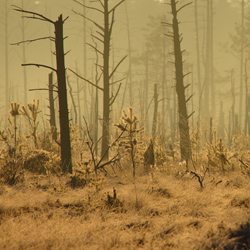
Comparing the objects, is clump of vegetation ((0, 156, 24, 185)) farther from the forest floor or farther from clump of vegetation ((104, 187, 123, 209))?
clump of vegetation ((104, 187, 123, 209))

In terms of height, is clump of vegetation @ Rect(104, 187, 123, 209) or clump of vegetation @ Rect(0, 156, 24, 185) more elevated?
clump of vegetation @ Rect(0, 156, 24, 185)

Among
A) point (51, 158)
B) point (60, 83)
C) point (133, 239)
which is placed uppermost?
point (60, 83)

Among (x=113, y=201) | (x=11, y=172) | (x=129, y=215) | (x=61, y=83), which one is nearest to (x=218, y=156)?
(x=113, y=201)

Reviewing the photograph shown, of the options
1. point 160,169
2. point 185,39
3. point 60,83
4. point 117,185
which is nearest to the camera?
point 117,185

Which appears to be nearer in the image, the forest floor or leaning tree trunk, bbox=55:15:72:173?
the forest floor

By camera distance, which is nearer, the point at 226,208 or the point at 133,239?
the point at 133,239

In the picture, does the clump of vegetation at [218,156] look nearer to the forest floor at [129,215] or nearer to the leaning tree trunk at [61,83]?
the forest floor at [129,215]

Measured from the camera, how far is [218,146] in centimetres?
770

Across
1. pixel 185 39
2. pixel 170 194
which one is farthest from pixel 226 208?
pixel 185 39

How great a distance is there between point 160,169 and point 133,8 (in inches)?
2245

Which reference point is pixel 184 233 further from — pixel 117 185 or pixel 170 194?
pixel 117 185

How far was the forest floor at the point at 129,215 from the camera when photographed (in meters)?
3.75

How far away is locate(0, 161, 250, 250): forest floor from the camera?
3748 mm

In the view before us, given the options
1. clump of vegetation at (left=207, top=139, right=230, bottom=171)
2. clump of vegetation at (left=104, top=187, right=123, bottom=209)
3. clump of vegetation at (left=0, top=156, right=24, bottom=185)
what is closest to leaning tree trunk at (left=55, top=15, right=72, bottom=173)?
clump of vegetation at (left=0, top=156, right=24, bottom=185)
